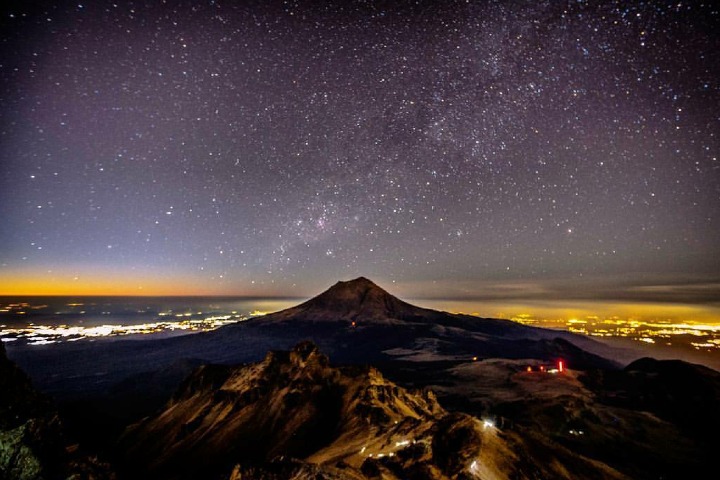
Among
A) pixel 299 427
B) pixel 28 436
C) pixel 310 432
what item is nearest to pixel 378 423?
pixel 310 432

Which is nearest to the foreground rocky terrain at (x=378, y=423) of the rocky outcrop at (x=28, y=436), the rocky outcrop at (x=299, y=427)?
the rocky outcrop at (x=28, y=436)

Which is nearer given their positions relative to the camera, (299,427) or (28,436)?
(28,436)

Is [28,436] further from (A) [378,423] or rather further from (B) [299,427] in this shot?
(B) [299,427]

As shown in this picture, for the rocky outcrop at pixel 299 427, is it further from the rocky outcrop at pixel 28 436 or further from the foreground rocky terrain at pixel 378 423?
the rocky outcrop at pixel 28 436

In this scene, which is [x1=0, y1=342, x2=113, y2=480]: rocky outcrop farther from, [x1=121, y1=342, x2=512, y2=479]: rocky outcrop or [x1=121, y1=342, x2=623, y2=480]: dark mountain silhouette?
[x1=121, y1=342, x2=512, y2=479]: rocky outcrop

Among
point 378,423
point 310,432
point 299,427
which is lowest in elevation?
point 299,427

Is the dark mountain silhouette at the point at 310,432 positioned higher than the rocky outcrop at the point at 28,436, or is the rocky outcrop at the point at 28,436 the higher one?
the rocky outcrop at the point at 28,436

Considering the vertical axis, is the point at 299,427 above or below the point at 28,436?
below

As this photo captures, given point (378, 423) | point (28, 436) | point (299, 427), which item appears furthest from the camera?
point (299, 427)

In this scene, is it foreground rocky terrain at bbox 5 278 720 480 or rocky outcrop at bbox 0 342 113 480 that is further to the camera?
foreground rocky terrain at bbox 5 278 720 480

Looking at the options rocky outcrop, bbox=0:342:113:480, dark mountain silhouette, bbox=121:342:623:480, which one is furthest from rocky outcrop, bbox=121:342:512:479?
rocky outcrop, bbox=0:342:113:480

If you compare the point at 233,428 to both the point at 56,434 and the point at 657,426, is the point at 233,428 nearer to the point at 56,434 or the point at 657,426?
the point at 56,434
